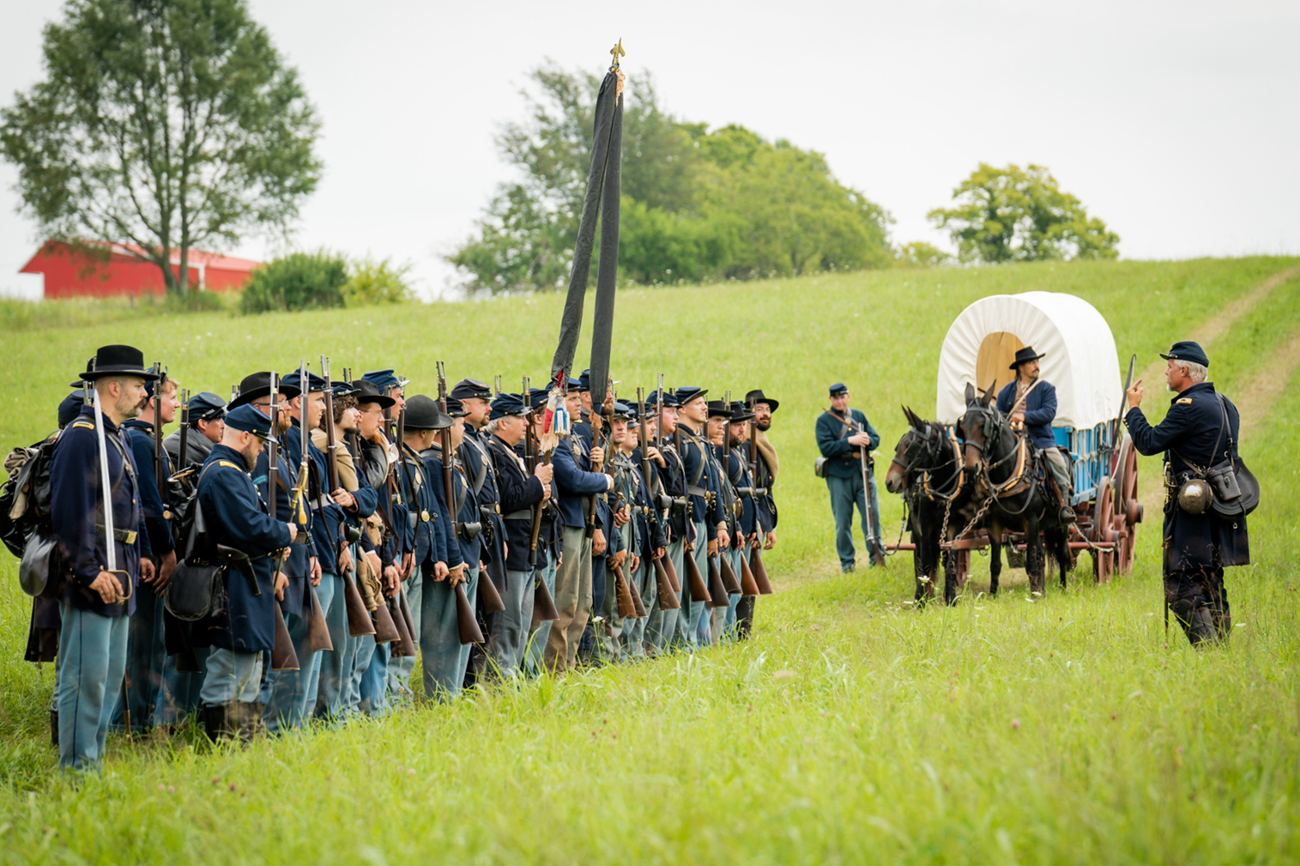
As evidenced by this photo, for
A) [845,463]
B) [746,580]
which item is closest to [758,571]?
[746,580]

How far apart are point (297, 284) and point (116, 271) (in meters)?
13.7

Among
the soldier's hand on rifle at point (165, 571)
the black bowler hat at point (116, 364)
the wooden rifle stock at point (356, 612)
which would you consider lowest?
the wooden rifle stock at point (356, 612)

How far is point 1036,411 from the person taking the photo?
35.1 ft

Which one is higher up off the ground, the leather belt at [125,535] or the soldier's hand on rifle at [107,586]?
the leather belt at [125,535]

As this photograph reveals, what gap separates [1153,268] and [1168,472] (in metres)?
28.0

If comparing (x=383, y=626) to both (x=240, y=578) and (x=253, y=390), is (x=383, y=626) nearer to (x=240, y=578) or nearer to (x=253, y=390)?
(x=240, y=578)

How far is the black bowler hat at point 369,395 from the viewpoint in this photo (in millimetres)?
6641

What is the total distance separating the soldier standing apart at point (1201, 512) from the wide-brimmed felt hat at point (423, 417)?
463cm

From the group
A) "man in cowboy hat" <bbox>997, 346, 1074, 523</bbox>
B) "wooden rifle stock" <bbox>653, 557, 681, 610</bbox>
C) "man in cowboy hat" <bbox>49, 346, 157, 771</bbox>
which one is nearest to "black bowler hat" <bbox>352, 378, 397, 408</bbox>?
"man in cowboy hat" <bbox>49, 346, 157, 771</bbox>

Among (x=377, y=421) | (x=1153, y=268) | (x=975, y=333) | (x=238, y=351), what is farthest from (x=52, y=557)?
(x=1153, y=268)

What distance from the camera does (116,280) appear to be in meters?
45.3

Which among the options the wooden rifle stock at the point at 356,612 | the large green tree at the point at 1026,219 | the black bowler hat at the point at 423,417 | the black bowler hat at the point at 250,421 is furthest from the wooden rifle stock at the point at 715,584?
the large green tree at the point at 1026,219

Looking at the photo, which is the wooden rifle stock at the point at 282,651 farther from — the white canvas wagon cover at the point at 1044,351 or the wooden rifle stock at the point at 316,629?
the white canvas wagon cover at the point at 1044,351

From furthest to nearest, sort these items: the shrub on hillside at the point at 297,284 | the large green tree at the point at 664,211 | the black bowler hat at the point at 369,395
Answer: the large green tree at the point at 664,211 → the shrub on hillside at the point at 297,284 → the black bowler hat at the point at 369,395
